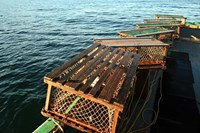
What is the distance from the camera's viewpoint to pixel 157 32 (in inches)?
568

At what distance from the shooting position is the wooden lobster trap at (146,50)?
981 cm

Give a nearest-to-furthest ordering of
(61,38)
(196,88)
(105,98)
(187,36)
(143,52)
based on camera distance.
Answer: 1. (105,98)
2. (143,52)
3. (196,88)
4. (187,36)
5. (61,38)

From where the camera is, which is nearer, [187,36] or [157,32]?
[157,32]

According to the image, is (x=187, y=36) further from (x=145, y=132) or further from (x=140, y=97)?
(x=145, y=132)

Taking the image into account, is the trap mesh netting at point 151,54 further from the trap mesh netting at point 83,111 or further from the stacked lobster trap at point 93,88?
the trap mesh netting at point 83,111

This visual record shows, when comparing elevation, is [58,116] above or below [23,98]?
above

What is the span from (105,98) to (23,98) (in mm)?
9432

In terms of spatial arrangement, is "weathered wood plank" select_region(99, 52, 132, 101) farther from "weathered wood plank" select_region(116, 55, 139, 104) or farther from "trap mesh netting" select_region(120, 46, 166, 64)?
"trap mesh netting" select_region(120, 46, 166, 64)

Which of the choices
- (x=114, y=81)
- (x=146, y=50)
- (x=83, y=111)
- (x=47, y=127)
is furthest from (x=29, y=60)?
(x=114, y=81)

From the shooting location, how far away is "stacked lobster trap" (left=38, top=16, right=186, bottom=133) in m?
5.38

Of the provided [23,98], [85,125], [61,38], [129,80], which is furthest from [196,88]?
[61,38]

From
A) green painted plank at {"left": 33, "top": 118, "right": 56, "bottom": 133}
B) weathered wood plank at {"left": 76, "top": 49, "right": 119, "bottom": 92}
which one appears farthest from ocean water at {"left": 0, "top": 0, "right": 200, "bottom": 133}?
weathered wood plank at {"left": 76, "top": 49, "right": 119, "bottom": 92}

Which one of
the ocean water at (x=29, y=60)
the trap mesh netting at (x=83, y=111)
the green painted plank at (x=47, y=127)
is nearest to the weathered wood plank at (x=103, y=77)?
the trap mesh netting at (x=83, y=111)

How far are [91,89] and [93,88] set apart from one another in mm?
78
